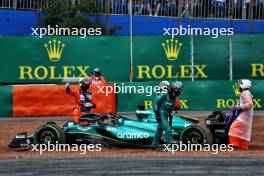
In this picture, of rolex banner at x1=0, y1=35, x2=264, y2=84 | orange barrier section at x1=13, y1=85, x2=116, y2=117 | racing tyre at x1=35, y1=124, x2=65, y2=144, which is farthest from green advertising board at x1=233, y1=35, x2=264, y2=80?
racing tyre at x1=35, y1=124, x2=65, y2=144

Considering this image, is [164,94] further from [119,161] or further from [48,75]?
[48,75]

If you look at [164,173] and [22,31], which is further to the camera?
[22,31]

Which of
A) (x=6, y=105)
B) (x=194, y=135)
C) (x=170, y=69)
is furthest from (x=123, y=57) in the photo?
(x=194, y=135)

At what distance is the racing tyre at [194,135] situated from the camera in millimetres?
14211

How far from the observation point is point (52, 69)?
21781 millimetres

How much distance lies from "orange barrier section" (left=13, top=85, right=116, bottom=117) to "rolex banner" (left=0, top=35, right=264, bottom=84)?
1500mm

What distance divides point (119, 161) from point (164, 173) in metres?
1.69

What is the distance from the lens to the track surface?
10.9 meters

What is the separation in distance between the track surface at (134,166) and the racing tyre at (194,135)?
1.69 meters

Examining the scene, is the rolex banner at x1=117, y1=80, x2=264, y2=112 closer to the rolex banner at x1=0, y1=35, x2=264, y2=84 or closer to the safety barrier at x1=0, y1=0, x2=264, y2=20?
the rolex banner at x1=0, y1=35, x2=264, y2=84

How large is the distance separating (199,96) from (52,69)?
4.64 m

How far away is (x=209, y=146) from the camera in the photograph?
14.2 meters

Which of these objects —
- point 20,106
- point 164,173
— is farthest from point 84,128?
point 20,106

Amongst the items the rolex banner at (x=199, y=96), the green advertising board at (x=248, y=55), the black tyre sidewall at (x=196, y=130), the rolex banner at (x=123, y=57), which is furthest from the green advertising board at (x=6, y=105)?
the black tyre sidewall at (x=196, y=130)
